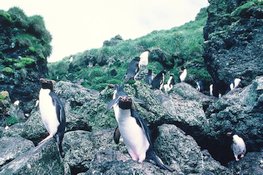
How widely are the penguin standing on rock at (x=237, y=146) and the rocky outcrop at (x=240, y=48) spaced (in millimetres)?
5031

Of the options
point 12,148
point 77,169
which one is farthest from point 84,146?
point 12,148

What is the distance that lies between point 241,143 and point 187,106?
2117mm

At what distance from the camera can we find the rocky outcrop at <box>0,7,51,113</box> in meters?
25.7

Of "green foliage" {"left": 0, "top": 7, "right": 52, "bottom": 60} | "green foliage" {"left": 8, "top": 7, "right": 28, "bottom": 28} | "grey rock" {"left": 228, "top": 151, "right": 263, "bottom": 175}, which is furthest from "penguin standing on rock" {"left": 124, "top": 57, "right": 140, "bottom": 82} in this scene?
"green foliage" {"left": 8, "top": 7, "right": 28, "bottom": 28}

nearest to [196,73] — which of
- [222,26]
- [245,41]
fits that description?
[222,26]

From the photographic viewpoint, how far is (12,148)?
970 centimetres

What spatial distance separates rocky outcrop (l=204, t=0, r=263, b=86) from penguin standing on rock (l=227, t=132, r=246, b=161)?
5.03 meters

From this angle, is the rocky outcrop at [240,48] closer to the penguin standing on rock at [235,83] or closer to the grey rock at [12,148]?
the penguin standing on rock at [235,83]

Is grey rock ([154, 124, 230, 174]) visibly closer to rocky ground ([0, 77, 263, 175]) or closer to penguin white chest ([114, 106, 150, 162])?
rocky ground ([0, 77, 263, 175])

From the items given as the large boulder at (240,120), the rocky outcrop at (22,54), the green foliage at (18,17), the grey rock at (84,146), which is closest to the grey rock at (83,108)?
the grey rock at (84,146)

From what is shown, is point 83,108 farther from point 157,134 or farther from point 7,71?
point 7,71

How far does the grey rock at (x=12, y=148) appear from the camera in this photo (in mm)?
9485

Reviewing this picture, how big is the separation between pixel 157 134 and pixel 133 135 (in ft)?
12.5

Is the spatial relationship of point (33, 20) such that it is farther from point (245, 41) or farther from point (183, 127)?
point (183, 127)
